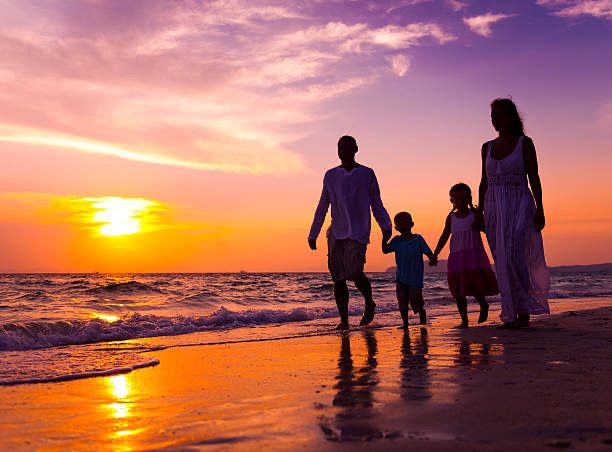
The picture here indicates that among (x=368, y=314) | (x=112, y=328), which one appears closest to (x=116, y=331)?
(x=112, y=328)

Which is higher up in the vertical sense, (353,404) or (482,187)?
(482,187)

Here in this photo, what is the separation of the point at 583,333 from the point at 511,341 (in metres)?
1.01

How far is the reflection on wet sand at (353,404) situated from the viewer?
2316 millimetres

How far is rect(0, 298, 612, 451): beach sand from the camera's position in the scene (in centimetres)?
227

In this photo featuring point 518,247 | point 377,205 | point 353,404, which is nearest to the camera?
point 353,404

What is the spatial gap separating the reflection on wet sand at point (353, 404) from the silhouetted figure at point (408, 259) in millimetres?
3242

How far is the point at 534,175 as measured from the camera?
21.0 ft

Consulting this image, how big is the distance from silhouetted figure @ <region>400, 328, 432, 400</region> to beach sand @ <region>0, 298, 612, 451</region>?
1 centimetres

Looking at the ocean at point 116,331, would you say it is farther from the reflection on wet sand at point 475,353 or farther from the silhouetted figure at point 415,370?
the reflection on wet sand at point 475,353

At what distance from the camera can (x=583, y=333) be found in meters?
5.82

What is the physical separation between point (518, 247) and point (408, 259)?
1.67 meters

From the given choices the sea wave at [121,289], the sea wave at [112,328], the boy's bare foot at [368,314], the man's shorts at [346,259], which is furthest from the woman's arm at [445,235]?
the sea wave at [121,289]

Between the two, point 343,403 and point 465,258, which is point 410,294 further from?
point 343,403

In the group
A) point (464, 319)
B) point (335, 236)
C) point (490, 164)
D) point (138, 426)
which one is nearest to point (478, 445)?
point (138, 426)
